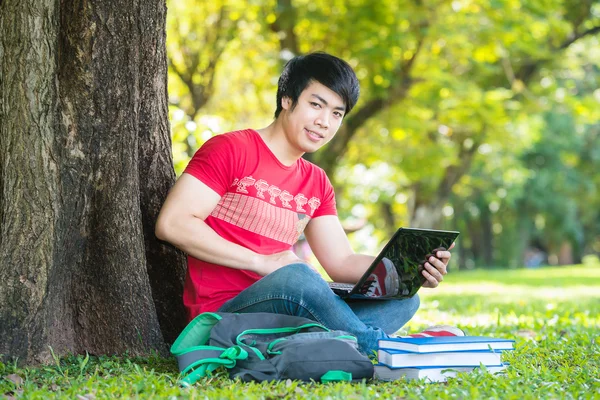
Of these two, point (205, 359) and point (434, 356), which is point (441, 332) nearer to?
point (434, 356)

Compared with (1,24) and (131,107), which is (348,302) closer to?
(131,107)

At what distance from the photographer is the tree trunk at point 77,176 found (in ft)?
11.8

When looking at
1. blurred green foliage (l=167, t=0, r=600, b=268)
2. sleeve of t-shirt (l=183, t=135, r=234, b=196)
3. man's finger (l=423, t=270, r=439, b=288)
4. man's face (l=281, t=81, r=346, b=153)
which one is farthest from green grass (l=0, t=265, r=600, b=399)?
blurred green foliage (l=167, t=0, r=600, b=268)

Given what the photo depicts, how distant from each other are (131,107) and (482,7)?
10.5 meters

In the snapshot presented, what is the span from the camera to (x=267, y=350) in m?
3.40

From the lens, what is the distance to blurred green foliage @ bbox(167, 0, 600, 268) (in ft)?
42.9

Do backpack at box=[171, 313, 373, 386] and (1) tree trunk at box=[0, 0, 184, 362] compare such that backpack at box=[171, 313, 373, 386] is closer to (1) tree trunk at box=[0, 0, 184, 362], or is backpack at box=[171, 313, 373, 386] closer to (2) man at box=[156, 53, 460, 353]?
(2) man at box=[156, 53, 460, 353]

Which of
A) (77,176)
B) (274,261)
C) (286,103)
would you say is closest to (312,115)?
(286,103)

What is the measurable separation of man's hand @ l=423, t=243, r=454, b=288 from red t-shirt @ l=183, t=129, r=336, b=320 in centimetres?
78

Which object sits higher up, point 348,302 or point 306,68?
point 306,68

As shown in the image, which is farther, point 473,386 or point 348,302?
point 348,302

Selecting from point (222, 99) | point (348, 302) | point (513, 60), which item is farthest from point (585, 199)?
point (348, 302)

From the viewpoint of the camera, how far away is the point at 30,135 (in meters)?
3.64

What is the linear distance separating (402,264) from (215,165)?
3.60ft
